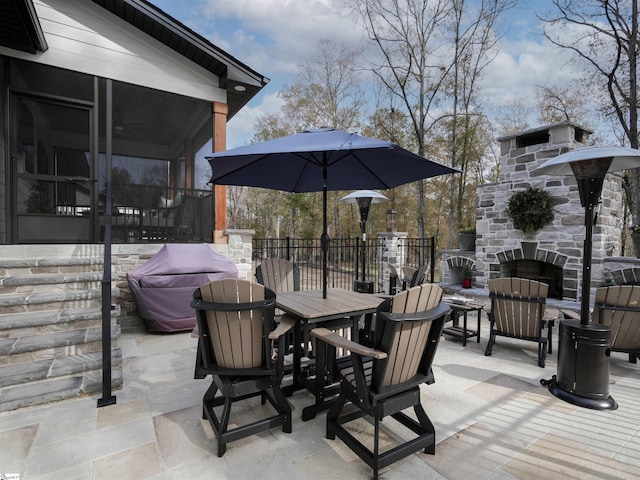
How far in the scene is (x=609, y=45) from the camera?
8.85 metres

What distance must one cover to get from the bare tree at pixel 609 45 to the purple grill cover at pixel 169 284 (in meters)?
10.8

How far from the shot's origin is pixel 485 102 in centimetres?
1070

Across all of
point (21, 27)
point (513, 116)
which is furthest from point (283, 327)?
point (513, 116)

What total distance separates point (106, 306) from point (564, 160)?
3943mm

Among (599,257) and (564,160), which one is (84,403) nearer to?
(564,160)

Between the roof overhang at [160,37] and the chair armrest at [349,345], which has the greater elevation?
the roof overhang at [160,37]

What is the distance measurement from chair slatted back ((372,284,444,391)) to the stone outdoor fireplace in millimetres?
4596

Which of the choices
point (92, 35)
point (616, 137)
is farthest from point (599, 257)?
point (616, 137)

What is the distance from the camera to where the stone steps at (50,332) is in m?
2.58

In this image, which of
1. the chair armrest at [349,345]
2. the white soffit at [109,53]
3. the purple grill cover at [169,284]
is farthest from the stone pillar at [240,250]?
the chair armrest at [349,345]

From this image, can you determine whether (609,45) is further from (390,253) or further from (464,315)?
(464,315)

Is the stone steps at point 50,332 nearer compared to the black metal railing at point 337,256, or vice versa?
the stone steps at point 50,332

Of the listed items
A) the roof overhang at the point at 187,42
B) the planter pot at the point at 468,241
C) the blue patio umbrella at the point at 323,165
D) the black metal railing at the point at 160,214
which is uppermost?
the roof overhang at the point at 187,42

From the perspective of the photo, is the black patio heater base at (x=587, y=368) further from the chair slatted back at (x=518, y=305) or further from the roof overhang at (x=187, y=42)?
the roof overhang at (x=187, y=42)
